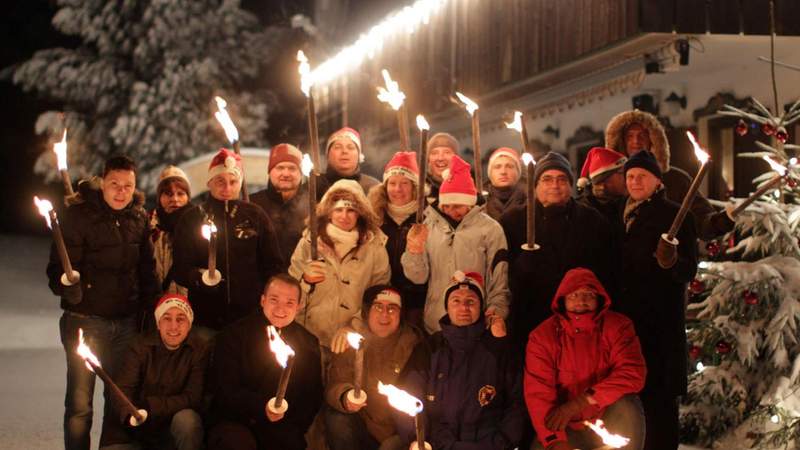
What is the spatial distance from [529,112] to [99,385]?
7.12 meters

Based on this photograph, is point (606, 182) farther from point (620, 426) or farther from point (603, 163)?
point (620, 426)

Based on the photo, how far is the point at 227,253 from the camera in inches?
269

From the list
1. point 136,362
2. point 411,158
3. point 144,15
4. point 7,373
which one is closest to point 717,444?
point 411,158

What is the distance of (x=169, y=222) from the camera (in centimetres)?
760

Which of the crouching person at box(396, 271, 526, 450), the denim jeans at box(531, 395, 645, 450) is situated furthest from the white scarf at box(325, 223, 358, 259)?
the denim jeans at box(531, 395, 645, 450)

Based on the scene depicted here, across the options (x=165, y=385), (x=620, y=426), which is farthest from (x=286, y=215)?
(x=620, y=426)

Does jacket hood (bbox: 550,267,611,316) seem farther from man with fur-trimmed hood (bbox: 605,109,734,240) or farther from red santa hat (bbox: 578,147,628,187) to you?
man with fur-trimmed hood (bbox: 605,109,734,240)

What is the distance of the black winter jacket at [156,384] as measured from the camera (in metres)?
6.35

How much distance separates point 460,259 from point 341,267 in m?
0.74

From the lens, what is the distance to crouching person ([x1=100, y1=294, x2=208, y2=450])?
248 inches

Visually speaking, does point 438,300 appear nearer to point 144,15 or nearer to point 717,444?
point 717,444

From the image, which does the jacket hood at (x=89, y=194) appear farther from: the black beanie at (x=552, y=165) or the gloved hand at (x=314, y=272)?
the black beanie at (x=552, y=165)

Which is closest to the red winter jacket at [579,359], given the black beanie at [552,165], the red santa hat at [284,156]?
the black beanie at [552,165]

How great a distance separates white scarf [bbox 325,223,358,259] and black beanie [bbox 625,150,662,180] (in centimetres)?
170
